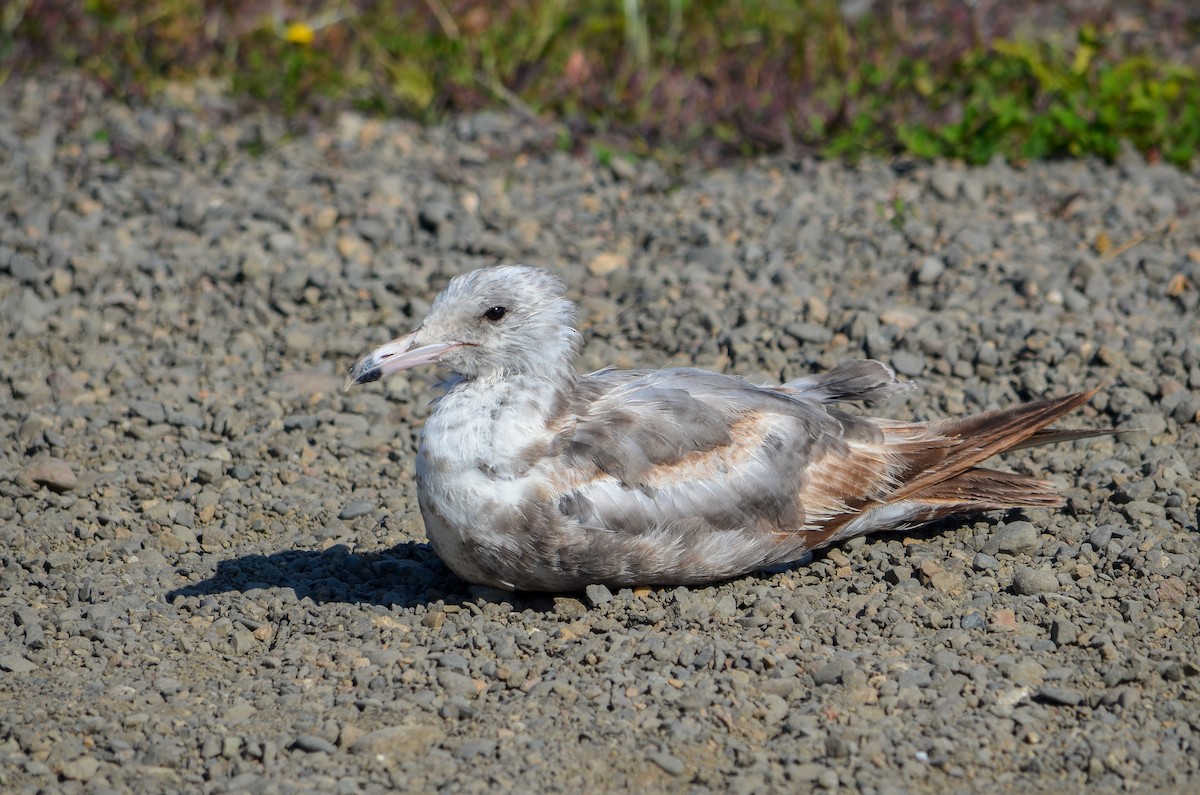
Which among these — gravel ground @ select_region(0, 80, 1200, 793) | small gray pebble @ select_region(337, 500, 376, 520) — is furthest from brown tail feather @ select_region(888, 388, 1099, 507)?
small gray pebble @ select_region(337, 500, 376, 520)

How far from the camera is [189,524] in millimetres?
5492

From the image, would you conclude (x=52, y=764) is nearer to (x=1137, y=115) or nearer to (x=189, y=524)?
(x=189, y=524)

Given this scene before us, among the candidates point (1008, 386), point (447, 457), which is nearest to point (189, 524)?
point (447, 457)

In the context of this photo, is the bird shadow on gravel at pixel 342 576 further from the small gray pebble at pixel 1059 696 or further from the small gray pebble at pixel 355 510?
the small gray pebble at pixel 1059 696

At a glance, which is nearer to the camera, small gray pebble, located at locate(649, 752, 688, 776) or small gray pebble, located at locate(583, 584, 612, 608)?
small gray pebble, located at locate(649, 752, 688, 776)

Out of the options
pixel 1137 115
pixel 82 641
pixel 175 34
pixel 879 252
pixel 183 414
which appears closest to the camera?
pixel 82 641

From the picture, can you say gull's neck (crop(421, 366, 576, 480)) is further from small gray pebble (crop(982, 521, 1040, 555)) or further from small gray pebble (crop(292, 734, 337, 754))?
small gray pebble (crop(982, 521, 1040, 555))

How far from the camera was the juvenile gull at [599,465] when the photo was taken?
4.68m

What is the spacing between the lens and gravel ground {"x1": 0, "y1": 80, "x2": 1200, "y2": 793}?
4086 mm

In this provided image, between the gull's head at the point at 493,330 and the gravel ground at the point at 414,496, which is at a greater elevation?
the gull's head at the point at 493,330

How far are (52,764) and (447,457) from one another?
1.54 meters

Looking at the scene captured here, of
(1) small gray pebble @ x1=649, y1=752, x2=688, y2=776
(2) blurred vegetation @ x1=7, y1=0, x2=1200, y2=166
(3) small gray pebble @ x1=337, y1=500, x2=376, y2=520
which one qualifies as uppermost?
(2) blurred vegetation @ x1=7, y1=0, x2=1200, y2=166

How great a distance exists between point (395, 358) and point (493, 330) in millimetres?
359

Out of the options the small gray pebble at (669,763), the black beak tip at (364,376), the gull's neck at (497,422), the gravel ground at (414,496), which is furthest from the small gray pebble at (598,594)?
the black beak tip at (364,376)
